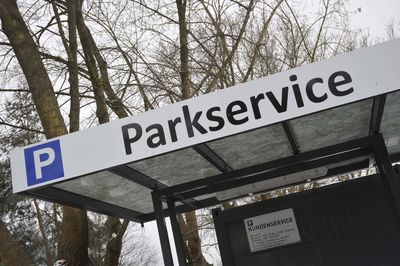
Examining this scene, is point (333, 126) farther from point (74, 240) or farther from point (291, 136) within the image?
point (74, 240)

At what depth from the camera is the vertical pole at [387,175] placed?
4496 mm

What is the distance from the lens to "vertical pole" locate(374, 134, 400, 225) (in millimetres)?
4496

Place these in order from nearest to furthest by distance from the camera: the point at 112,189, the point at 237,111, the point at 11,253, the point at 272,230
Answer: the point at 237,111, the point at 112,189, the point at 272,230, the point at 11,253

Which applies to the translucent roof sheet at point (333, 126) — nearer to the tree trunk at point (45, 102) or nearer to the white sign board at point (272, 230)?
the white sign board at point (272, 230)

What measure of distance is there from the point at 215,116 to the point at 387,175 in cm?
189

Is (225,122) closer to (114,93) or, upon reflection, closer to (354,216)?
(354,216)

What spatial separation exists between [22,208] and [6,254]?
2297 centimetres

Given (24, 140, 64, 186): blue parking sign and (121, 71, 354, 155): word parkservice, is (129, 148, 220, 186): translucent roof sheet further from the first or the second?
(24, 140, 64, 186): blue parking sign

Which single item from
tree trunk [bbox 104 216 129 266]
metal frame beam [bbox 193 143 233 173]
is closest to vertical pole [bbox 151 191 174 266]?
metal frame beam [bbox 193 143 233 173]

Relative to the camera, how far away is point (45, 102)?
28.1ft

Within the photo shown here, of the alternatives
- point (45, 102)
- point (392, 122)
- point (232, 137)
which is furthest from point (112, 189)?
point (45, 102)

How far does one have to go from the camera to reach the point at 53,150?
407 cm

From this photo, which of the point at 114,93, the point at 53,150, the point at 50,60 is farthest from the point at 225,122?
the point at 50,60

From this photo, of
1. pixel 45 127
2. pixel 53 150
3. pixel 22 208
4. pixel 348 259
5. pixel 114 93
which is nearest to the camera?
pixel 53 150
